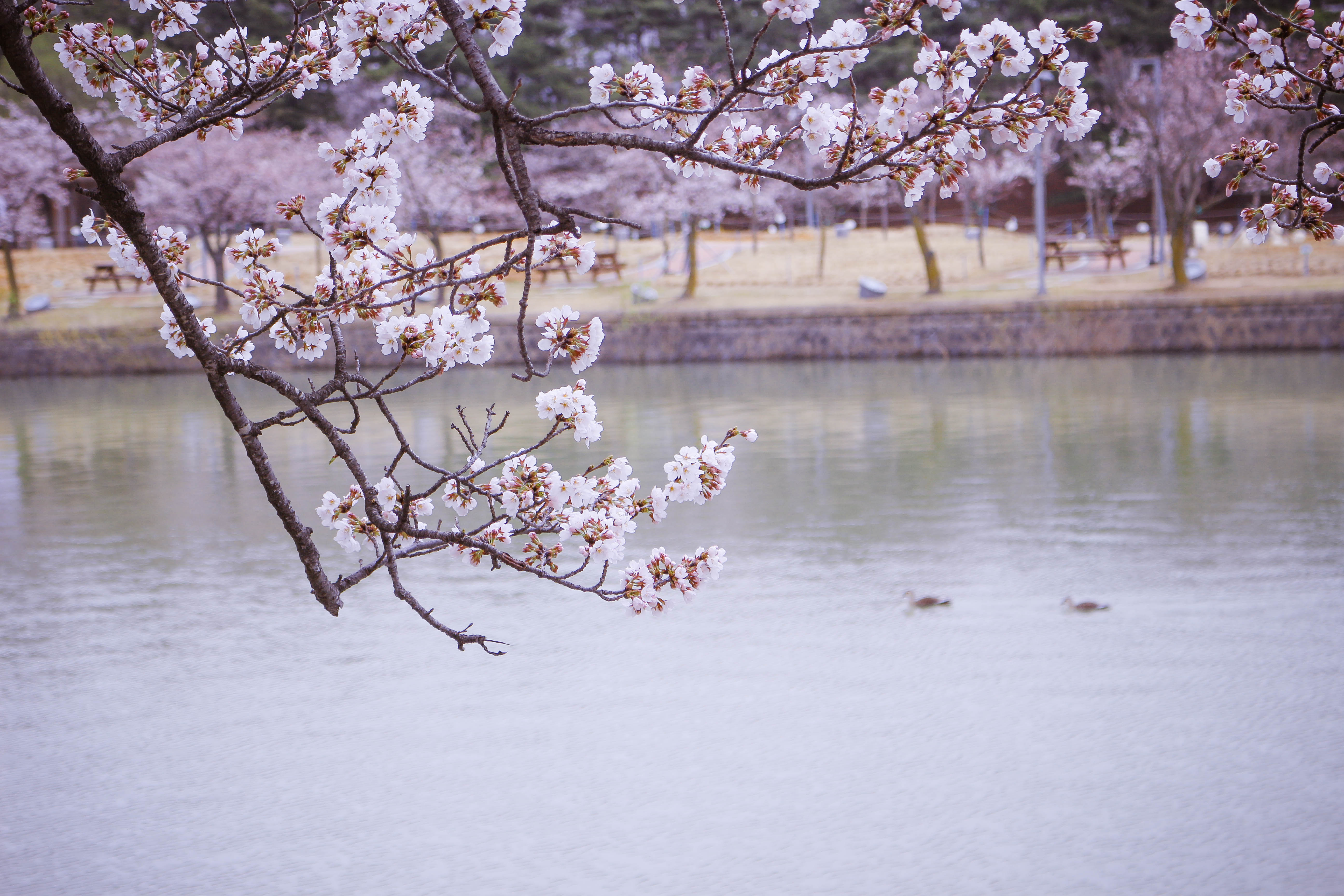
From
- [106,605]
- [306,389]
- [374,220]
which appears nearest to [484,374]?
[306,389]

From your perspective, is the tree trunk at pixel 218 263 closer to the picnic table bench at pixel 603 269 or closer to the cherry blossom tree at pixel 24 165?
the cherry blossom tree at pixel 24 165

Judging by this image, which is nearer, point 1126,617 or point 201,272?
point 1126,617

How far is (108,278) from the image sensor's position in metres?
27.4

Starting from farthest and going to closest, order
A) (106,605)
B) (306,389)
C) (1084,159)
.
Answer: (1084,159), (306,389), (106,605)

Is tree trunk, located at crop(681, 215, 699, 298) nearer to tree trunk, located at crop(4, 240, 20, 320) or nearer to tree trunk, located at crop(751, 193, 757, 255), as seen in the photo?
tree trunk, located at crop(751, 193, 757, 255)

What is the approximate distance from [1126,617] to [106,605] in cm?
484

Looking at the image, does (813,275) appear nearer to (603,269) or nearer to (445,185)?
(603,269)

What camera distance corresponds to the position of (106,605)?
654 centimetres

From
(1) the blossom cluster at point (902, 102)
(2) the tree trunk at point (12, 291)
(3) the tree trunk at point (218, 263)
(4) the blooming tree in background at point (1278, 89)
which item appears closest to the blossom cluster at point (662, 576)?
(1) the blossom cluster at point (902, 102)

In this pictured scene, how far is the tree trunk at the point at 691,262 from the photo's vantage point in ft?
80.2

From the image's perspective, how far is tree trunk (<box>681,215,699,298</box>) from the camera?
2444cm

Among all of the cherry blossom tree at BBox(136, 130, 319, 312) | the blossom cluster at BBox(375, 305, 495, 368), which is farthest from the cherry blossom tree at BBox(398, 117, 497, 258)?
the blossom cluster at BBox(375, 305, 495, 368)

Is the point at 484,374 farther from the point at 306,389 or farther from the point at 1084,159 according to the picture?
the point at 1084,159

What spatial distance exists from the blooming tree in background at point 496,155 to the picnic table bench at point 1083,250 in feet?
74.5
